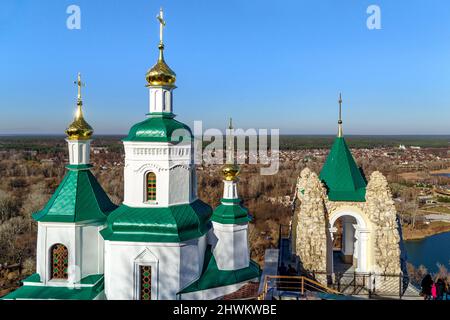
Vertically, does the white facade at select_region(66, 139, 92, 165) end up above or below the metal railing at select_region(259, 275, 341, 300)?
above

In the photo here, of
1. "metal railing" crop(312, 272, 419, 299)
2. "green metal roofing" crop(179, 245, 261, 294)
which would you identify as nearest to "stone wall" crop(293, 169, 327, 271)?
"metal railing" crop(312, 272, 419, 299)

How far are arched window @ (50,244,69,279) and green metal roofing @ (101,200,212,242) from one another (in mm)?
1255

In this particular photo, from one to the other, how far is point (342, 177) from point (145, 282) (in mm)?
5616

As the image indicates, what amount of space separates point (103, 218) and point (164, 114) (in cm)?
319

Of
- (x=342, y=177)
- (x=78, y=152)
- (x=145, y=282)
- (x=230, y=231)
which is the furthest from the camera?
(x=78, y=152)

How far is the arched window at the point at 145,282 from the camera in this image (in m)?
8.52

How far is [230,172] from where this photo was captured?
9977mm

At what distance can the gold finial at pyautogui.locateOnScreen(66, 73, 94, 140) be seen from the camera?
10344 mm

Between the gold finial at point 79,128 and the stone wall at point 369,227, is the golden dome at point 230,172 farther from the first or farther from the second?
the gold finial at point 79,128

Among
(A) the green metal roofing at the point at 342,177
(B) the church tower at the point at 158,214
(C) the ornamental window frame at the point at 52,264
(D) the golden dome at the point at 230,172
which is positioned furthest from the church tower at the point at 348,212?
(C) the ornamental window frame at the point at 52,264

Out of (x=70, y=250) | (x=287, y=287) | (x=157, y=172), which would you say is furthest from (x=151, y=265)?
(x=287, y=287)

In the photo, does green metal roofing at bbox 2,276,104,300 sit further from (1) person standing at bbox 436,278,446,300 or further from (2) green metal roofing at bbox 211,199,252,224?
(1) person standing at bbox 436,278,446,300

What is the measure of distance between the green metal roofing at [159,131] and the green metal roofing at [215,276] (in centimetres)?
309

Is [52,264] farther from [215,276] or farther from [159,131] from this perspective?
[159,131]
